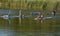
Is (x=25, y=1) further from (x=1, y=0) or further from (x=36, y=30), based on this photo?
(x=36, y=30)

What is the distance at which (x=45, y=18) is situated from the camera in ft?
18.3

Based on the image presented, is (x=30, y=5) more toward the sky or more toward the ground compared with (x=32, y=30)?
more toward the sky

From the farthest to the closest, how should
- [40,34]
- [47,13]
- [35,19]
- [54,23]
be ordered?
[47,13] < [35,19] < [54,23] < [40,34]

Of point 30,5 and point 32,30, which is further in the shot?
point 30,5

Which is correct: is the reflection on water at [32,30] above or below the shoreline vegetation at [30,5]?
below

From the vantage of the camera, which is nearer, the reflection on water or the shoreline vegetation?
the reflection on water

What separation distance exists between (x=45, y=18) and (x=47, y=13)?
0.43 metres

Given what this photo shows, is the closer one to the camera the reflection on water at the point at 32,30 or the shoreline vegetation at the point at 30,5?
the reflection on water at the point at 32,30

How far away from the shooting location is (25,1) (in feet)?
20.2

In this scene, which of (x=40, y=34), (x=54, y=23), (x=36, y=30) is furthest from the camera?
(x=54, y=23)

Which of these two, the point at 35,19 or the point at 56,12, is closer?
the point at 35,19

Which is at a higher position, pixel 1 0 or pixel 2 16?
pixel 1 0

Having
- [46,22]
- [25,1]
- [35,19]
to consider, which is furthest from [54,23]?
[25,1]

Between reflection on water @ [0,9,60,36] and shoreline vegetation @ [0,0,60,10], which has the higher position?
shoreline vegetation @ [0,0,60,10]
